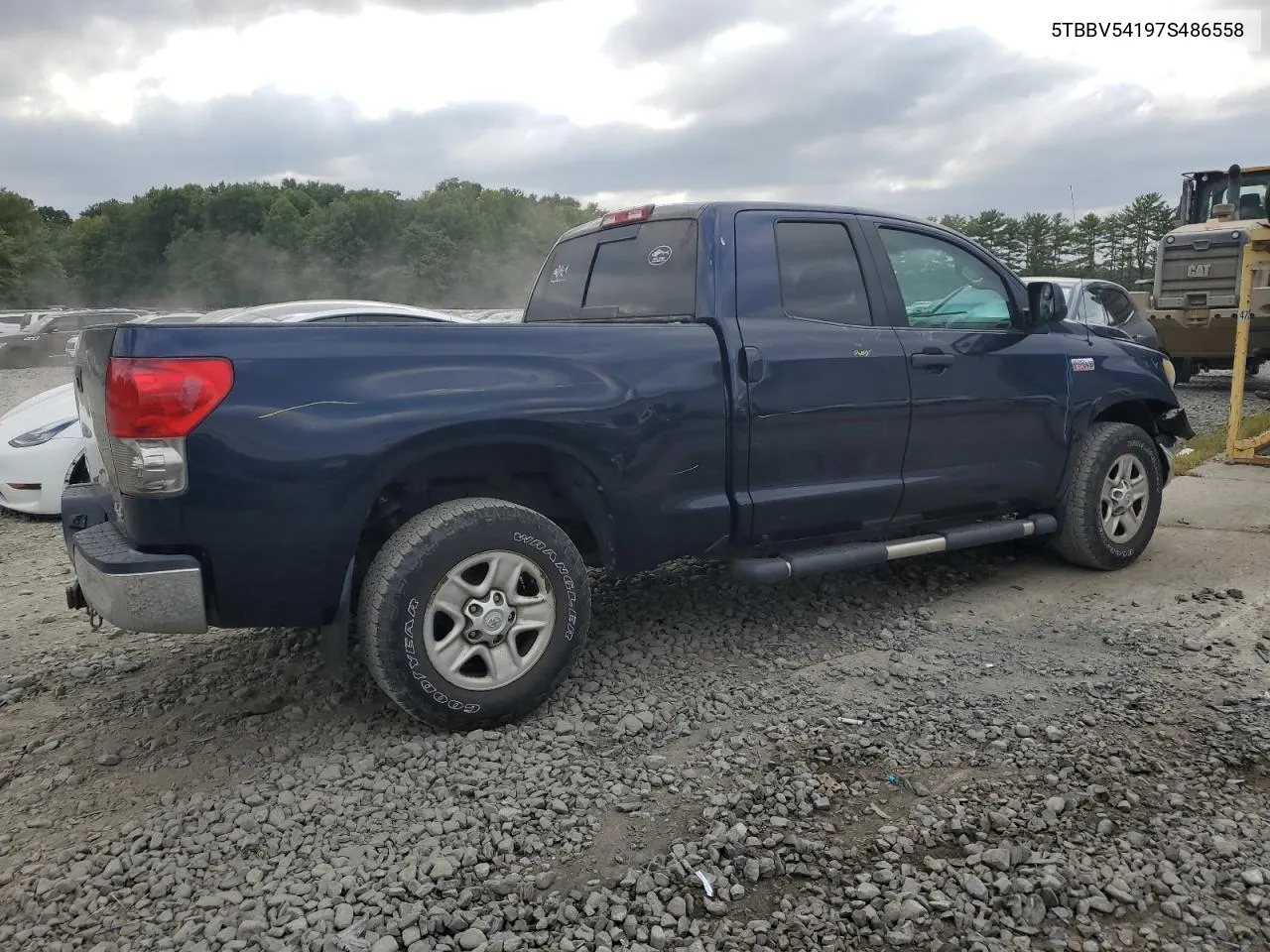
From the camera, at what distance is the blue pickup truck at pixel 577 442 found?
308 centimetres

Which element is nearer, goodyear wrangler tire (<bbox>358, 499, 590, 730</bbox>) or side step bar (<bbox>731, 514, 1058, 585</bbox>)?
goodyear wrangler tire (<bbox>358, 499, 590, 730</bbox>)

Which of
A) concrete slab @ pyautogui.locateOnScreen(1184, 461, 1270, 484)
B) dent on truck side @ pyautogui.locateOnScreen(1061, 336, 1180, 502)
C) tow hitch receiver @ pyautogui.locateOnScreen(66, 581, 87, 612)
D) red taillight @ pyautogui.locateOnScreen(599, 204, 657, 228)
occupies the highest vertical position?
red taillight @ pyautogui.locateOnScreen(599, 204, 657, 228)

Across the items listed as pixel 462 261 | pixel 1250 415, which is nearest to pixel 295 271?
pixel 462 261

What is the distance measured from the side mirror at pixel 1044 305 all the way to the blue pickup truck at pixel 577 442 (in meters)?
0.02

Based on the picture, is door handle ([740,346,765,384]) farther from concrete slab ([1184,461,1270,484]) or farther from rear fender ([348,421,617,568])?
concrete slab ([1184,461,1270,484])

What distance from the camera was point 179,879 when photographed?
269cm

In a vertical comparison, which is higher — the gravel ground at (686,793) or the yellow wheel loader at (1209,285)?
the yellow wheel loader at (1209,285)

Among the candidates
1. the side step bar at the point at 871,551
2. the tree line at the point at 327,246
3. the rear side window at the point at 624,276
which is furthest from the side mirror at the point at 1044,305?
the tree line at the point at 327,246

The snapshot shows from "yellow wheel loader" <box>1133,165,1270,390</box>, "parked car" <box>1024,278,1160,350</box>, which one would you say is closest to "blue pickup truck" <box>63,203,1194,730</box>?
"parked car" <box>1024,278,1160,350</box>

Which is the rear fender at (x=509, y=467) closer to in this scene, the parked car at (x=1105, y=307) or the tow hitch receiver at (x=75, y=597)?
the tow hitch receiver at (x=75, y=597)

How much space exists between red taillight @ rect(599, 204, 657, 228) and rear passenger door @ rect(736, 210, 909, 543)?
477 mm

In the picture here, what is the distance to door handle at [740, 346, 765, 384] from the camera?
12.8 feet

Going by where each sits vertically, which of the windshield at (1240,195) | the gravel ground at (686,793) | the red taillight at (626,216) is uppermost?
the windshield at (1240,195)

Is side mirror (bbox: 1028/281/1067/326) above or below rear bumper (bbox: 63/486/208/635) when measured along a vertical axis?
above
